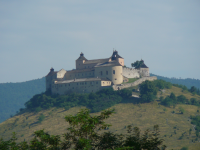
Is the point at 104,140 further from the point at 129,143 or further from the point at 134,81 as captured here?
the point at 134,81

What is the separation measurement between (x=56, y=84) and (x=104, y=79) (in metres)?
13.9

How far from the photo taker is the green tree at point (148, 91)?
77438 mm

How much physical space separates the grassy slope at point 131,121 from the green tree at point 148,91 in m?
1.51

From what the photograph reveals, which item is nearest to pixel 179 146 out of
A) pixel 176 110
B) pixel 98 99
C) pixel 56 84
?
pixel 176 110

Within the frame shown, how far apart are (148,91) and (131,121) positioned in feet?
42.5

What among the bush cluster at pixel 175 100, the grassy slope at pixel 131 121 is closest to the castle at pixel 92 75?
the grassy slope at pixel 131 121

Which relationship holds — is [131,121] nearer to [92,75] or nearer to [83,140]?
[92,75]

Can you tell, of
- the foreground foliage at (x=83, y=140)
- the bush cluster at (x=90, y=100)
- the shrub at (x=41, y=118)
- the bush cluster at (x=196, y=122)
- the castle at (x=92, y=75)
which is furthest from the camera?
the castle at (x=92, y=75)

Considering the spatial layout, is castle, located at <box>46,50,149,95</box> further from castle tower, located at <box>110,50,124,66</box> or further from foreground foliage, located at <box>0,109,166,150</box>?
foreground foliage, located at <box>0,109,166,150</box>

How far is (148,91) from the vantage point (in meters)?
79.8

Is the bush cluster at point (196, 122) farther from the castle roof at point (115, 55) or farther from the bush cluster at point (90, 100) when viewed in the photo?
the castle roof at point (115, 55)

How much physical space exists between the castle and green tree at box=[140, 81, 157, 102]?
6.05 meters

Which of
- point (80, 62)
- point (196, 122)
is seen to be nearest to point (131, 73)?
point (80, 62)

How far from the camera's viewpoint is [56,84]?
8631 cm
